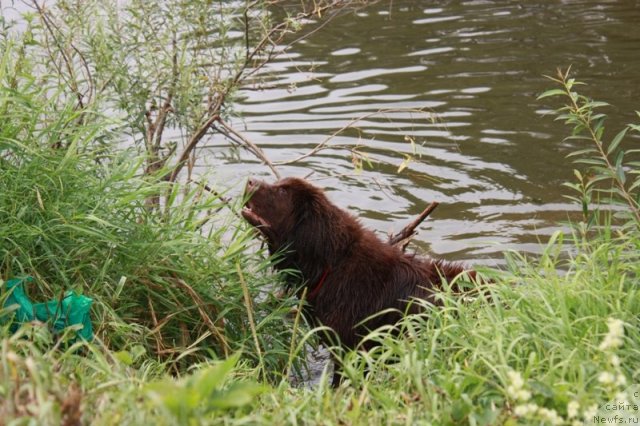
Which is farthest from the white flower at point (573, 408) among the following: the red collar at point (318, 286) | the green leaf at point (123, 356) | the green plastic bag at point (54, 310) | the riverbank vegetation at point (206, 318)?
the red collar at point (318, 286)

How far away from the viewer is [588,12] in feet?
45.0

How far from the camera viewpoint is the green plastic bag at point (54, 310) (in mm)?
4449

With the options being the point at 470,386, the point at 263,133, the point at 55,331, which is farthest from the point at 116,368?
the point at 263,133

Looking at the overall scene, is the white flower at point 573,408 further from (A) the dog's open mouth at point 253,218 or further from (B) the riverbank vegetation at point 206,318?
(A) the dog's open mouth at point 253,218

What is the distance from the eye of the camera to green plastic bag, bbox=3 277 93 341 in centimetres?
445

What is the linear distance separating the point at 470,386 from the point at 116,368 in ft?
4.47

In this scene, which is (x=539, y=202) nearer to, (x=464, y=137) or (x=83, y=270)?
(x=464, y=137)

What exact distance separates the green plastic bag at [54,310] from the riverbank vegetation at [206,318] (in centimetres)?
7

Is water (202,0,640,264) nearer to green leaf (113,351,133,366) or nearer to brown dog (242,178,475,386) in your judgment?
brown dog (242,178,475,386)

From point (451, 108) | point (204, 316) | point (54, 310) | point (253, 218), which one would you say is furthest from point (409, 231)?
point (451, 108)

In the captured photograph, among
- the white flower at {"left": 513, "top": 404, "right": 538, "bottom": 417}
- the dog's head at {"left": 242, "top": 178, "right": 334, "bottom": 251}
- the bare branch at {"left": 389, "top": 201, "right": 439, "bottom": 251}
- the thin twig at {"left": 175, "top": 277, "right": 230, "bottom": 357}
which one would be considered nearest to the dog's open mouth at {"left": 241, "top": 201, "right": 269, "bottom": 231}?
the dog's head at {"left": 242, "top": 178, "right": 334, "bottom": 251}

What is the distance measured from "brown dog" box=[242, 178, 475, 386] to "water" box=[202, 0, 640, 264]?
1245mm

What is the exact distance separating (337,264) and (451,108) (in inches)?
206

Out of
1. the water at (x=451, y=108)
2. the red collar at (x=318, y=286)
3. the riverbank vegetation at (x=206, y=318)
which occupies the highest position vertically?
the riverbank vegetation at (x=206, y=318)
